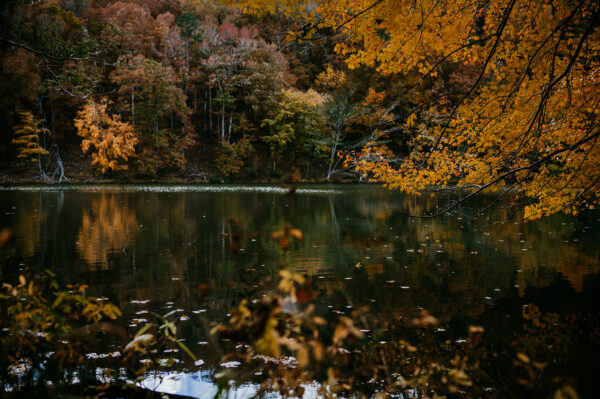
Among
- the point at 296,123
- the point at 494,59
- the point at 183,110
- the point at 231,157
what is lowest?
the point at 231,157

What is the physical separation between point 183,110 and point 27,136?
11.8 m

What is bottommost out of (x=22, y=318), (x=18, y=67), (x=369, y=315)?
(x=369, y=315)

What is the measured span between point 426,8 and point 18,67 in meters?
36.0

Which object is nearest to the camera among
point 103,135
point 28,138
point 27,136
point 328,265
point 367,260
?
point 328,265

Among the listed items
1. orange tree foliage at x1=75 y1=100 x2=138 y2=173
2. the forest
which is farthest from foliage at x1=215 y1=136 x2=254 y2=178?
the forest

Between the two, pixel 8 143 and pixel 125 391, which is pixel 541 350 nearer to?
pixel 125 391

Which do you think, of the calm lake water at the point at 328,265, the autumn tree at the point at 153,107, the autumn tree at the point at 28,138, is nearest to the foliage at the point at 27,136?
the autumn tree at the point at 28,138

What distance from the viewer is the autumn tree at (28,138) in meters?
31.5

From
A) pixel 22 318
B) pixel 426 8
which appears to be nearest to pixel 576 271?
pixel 426 8

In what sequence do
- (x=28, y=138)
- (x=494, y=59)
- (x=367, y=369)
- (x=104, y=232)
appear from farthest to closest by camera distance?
(x=28, y=138), (x=104, y=232), (x=494, y=59), (x=367, y=369)

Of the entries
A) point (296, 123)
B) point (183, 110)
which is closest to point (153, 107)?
point (183, 110)

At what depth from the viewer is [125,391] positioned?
3273mm

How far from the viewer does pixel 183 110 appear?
36.1 meters

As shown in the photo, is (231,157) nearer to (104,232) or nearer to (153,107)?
(153,107)
